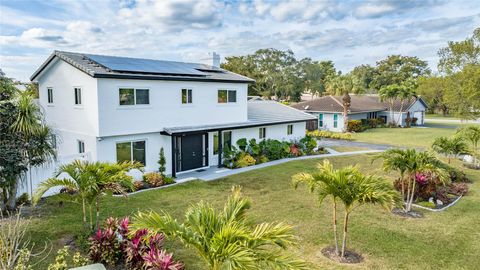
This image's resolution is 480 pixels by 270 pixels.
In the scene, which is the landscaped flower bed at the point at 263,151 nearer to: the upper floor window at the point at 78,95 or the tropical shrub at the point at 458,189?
the upper floor window at the point at 78,95

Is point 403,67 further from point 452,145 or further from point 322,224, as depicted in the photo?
point 322,224

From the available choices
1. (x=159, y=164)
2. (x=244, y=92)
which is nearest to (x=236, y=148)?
(x=244, y=92)

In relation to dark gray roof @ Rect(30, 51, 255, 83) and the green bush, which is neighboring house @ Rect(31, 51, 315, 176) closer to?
dark gray roof @ Rect(30, 51, 255, 83)

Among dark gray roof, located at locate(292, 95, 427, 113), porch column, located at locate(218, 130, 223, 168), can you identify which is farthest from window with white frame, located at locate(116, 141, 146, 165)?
dark gray roof, located at locate(292, 95, 427, 113)

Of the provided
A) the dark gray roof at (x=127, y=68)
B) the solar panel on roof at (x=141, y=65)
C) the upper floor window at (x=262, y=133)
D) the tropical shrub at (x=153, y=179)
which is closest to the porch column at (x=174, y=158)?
the tropical shrub at (x=153, y=179)

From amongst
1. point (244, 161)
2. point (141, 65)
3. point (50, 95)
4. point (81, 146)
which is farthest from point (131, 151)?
point (244, 161)
